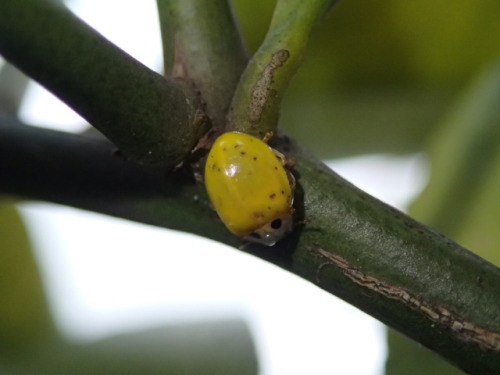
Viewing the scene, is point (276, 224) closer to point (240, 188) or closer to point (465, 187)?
point (240, 188)

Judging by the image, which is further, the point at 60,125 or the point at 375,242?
the point at 60,125

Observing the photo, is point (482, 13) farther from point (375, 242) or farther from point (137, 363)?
point (137, 363)

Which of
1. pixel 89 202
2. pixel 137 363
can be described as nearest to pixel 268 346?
pixel 137 363

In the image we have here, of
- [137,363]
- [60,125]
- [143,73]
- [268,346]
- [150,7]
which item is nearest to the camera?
[143,73]

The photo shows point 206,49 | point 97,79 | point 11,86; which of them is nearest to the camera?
point 97,79

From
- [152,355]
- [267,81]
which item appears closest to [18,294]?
[152,355]
